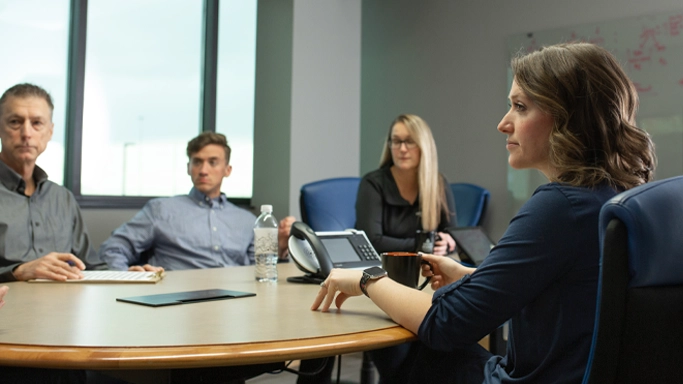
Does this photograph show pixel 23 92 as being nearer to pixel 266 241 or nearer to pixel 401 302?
pixel 266 241

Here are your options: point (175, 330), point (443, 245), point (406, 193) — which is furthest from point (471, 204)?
point (175, 330)

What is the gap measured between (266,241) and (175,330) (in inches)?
31.2

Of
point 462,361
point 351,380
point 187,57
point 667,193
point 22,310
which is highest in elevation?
point 187,57

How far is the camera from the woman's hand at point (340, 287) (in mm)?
1312

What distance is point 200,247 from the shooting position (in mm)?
2869

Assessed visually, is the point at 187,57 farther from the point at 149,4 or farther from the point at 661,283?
the point at 661,283

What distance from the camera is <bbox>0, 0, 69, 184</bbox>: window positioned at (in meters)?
3.35

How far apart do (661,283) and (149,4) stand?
3.94 meters

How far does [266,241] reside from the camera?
1.88 metres

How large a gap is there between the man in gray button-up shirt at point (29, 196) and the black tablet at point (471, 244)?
1343mm

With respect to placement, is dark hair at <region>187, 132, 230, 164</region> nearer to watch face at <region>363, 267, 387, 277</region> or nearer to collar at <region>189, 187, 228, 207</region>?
collar at <region>189, 187, 228, 207</region>

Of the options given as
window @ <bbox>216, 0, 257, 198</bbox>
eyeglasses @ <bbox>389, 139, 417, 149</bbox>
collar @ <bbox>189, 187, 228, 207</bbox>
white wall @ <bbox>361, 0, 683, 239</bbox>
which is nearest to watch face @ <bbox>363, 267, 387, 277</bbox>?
collar @ <bbox>189, 187, 228, 207</bbox>

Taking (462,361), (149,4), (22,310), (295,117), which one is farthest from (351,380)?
(149,4)

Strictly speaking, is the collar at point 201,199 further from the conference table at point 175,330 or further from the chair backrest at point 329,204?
the conference table at point 175,330
